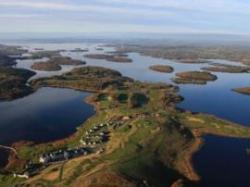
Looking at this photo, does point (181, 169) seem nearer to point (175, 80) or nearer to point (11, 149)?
point (11, 149)

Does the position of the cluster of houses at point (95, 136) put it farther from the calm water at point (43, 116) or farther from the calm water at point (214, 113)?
the calm water at point (214, 113)

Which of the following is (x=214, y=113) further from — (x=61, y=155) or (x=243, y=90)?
(x=61, y=155)

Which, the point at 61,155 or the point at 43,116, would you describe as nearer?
the point at 61,155

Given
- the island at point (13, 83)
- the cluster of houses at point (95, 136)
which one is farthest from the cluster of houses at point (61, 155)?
the island at point (13, 83)

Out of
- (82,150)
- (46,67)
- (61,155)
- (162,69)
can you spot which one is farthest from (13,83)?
(162,69)

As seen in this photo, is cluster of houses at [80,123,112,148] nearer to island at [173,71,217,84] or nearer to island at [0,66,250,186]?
island at [0,66,250,186]

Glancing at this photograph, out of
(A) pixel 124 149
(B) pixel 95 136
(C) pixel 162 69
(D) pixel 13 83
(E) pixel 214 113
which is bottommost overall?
(C) pixel 162 69

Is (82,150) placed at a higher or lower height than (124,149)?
lower

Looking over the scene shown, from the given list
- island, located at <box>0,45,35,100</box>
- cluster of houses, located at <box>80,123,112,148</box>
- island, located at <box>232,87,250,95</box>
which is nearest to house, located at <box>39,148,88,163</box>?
cluster of houses, located at <box>80,123,112,148</box>

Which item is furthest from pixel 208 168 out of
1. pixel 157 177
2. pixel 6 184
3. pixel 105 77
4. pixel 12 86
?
pixel 105 77
